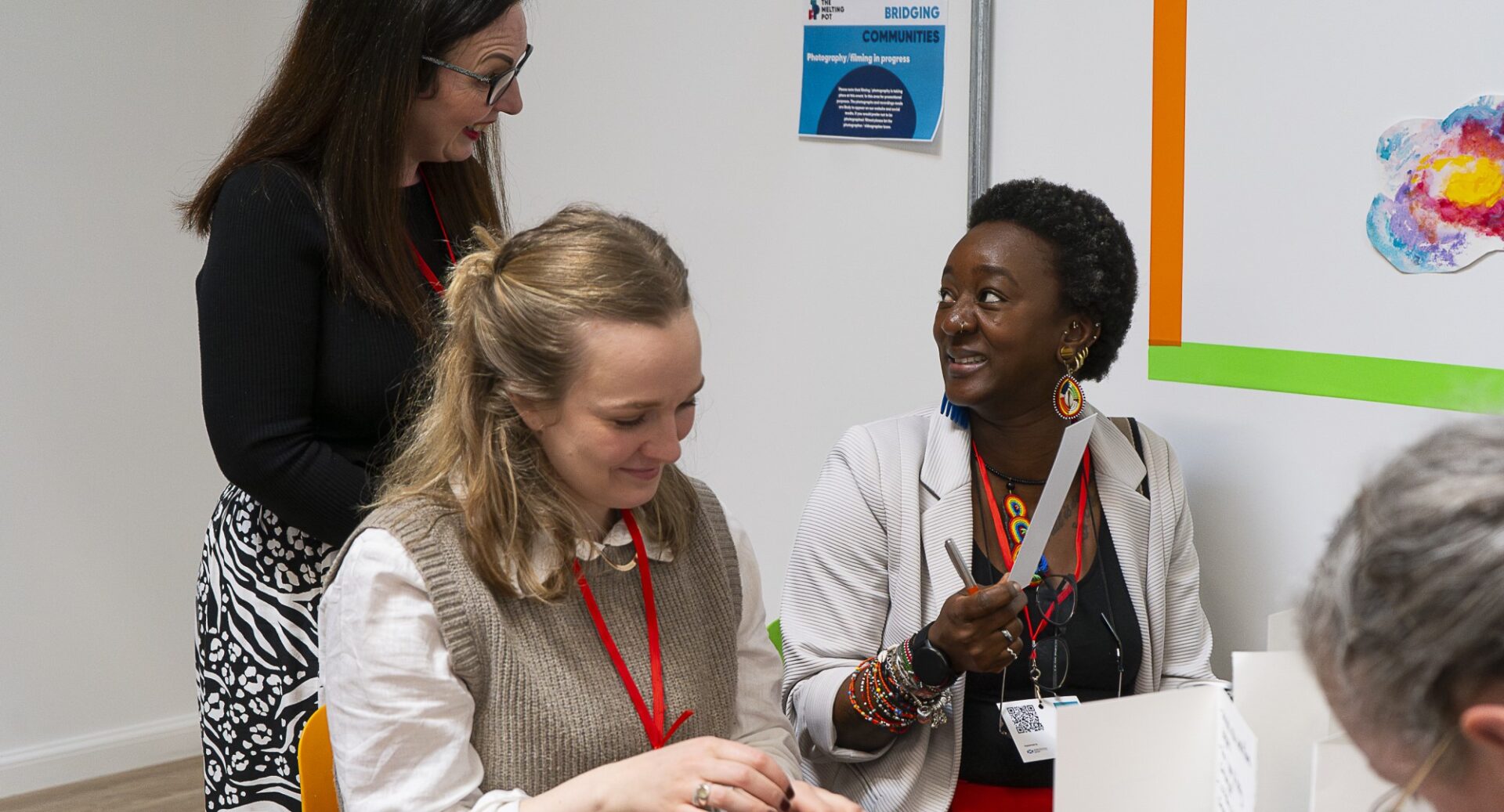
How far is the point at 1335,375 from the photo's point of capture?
1975 millimetres

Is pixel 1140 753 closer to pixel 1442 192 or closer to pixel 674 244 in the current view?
pixel 1442 192

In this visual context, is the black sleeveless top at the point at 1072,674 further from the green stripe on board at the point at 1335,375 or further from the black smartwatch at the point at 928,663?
the green stripe on board at the point at 1335,375

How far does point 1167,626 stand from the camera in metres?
1.95

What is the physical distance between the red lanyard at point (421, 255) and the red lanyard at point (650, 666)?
0.60 meters

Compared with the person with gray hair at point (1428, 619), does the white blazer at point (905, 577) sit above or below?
below

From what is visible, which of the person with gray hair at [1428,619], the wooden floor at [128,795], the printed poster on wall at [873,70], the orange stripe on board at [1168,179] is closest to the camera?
the person with gray hair at [1428,619]

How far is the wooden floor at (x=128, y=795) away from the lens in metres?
3.58

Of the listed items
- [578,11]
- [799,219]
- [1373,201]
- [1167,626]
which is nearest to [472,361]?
[1167,626]

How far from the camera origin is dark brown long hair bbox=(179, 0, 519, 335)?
5.62 ft

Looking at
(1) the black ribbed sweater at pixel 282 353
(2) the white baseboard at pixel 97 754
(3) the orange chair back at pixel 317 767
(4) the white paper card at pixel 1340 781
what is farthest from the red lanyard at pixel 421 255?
(2) the white baseboard at pixel 97 754

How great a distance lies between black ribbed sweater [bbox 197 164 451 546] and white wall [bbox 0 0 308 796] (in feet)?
7.40

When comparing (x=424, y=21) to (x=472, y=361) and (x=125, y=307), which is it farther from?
(x=125, y=307)

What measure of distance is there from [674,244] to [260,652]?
1670 millimetres

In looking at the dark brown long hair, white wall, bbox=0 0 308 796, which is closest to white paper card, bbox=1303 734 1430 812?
the dark brown long hair
